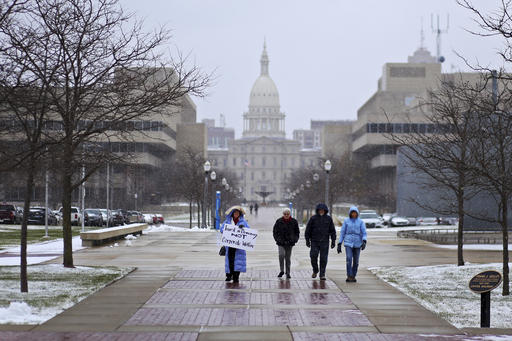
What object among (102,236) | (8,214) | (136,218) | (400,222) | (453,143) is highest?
(453,143)

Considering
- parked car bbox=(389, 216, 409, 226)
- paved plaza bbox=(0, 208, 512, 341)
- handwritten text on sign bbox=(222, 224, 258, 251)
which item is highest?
handwritten text on sign bbox=(222, 224, 258, 251)

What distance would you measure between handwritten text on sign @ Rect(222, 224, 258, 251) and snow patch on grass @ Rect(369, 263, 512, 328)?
10.7 ft

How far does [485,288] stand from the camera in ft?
40.0

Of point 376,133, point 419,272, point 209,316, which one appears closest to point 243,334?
point 209,316

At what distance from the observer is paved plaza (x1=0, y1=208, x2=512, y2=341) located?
11336 millimetres

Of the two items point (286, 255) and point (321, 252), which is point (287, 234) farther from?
point (321, 252)

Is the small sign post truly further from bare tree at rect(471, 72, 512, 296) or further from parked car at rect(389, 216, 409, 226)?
parked car at rect(389, 216, 409, 226)

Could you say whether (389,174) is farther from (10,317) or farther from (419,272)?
(10,317)

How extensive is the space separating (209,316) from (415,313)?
3.35 meters

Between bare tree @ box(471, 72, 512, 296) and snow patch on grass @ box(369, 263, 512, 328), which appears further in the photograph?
bare tree @ box(471, 72, 512, 296)

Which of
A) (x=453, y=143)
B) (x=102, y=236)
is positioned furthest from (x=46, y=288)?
(x=102, y=236)

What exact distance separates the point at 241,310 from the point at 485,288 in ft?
12.8

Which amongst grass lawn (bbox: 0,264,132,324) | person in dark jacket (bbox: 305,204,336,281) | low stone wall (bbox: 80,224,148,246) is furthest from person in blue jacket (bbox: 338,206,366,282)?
low stone wall (bbox: 80,224,148,246)

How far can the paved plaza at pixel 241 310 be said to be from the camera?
11336 millimetres
